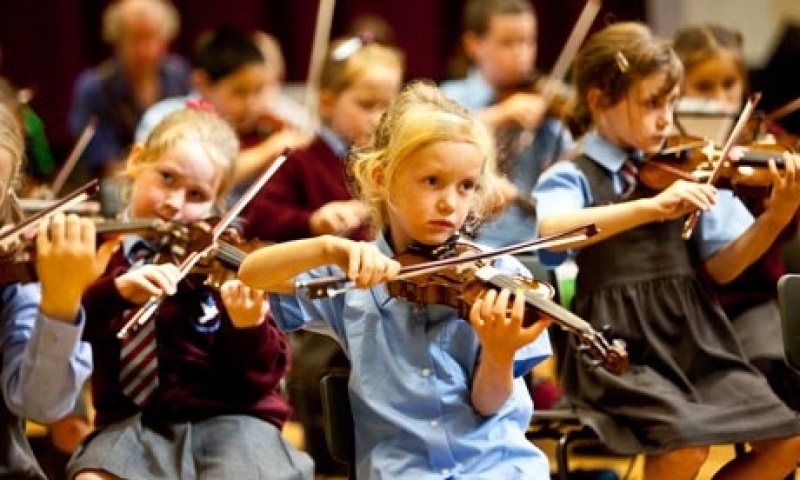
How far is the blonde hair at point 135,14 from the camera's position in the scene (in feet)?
16.7

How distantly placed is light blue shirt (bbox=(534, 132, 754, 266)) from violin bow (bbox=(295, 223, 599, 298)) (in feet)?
1.35

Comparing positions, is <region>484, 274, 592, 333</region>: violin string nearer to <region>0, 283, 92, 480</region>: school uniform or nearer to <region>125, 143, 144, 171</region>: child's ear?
<region>0, 283, 92, 480</region>: school uniform

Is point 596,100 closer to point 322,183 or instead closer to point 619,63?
point 619,63

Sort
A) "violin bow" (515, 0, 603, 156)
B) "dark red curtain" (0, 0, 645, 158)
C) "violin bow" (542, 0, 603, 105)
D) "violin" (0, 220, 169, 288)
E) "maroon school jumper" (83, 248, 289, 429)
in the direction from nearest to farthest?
"violin" (0, 220, 169, 288) → "maroon school jumper" (83, 248, 289, 429) → "violin bow" (515, 0, 603, 156) → "violin bow" (542, 0, 603, 105) → "dark red curtain" (0, 0, 645, 158)

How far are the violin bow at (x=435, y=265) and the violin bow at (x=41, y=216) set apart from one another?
1.16 feet

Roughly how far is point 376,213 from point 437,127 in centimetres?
21

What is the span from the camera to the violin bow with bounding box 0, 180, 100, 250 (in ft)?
8.16

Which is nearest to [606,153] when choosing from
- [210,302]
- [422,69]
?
[210,302]

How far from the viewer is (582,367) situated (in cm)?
296

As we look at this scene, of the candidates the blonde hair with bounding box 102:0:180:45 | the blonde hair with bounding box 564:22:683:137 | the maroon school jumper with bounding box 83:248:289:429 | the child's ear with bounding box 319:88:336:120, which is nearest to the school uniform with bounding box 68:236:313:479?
the maroon school jumper with bounding box 83:248:289:429

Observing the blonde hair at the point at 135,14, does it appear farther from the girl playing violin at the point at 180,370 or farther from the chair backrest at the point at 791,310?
the chair backrest at the point at 791,310

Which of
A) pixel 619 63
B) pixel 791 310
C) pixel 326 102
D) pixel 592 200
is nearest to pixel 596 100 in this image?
pixel 619 63

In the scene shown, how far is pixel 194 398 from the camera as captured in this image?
8.94ft

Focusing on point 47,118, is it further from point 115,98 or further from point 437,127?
point 437,127
